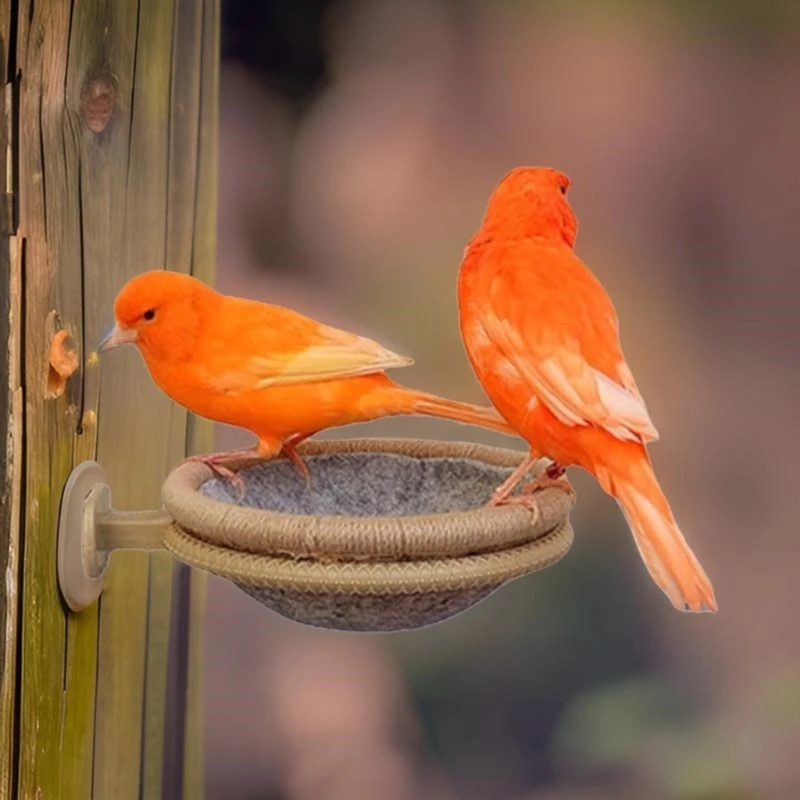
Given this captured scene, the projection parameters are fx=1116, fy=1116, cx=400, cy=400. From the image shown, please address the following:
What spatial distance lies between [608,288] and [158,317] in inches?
20.3

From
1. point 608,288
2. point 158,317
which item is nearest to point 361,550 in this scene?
point 158,317

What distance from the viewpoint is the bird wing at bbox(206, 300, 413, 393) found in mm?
823

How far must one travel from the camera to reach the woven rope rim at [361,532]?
0.68 m

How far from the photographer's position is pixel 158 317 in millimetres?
818

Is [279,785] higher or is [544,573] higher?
[544,573]

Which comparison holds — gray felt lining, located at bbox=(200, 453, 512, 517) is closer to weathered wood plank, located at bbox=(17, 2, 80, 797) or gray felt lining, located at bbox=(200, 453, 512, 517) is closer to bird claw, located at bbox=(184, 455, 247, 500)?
bird claw, located at bbox=(184, 455, 247, 500)

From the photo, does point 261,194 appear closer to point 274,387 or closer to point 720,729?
point 274,387

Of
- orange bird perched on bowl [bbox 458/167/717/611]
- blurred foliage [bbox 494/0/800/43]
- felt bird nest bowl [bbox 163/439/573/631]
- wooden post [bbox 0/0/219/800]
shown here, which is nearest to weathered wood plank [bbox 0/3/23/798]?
wooden post [bbox 0/0/219/800]

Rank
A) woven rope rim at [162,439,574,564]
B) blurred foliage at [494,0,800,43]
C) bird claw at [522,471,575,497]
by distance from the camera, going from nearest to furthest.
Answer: woven rope rim at [162,439,574,564]
bird claw at [522,471,575,497]
blurred foliage at [494,0,800,43]

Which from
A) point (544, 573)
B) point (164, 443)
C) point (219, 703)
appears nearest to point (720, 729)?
point (544, 573)

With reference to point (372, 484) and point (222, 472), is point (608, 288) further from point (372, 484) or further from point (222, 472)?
point (222, 472)

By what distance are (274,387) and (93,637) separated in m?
0.29

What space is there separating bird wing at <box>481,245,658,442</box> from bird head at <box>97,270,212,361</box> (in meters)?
0.22

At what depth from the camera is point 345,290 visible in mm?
1140
